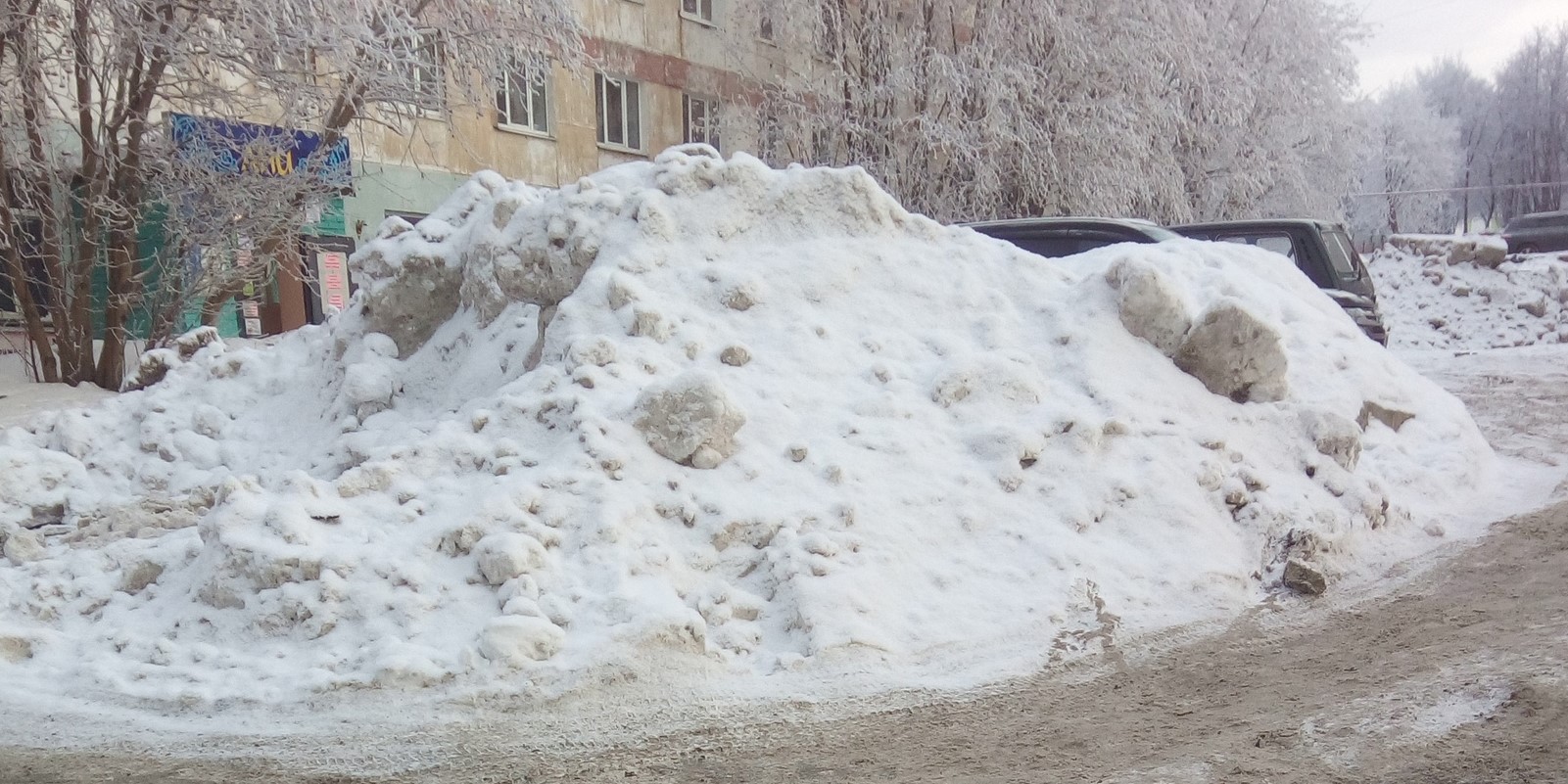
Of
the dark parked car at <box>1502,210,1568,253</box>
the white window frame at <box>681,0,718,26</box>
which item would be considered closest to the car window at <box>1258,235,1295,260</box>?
the white window frame at <box>681,0,718,26</box>

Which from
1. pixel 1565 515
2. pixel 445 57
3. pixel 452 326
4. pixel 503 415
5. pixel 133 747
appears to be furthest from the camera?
pixel 445 57

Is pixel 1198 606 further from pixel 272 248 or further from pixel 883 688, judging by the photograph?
pixel 272 248

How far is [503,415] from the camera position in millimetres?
4426

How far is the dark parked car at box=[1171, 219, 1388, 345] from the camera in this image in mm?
9766

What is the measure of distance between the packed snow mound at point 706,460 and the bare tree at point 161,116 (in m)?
2.50

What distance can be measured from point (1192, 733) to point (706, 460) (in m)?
1.96

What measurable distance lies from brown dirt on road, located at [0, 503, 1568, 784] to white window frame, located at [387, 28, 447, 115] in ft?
23.9

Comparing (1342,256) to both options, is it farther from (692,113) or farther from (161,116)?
(692,113)

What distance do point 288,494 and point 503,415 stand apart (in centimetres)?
86

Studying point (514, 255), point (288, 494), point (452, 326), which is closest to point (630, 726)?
point (288, 494)

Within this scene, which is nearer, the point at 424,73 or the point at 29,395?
the point at 29,395

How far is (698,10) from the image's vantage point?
20109mm

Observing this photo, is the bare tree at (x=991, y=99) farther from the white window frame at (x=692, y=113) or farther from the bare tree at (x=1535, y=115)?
the bare tree at (x=1535, y=115)

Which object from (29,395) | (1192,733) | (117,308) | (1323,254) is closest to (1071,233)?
(1323,254)
